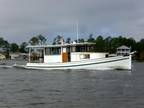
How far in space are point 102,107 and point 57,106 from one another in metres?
2.81

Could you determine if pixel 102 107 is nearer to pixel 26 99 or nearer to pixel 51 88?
pixel 26 99

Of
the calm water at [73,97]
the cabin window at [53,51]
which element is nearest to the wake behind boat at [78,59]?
the cabin window at [53,51]

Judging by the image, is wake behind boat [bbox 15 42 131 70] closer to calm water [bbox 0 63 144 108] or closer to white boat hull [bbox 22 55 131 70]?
white boat hull [bbox 22 55 131 70]

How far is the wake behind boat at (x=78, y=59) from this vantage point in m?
71.8

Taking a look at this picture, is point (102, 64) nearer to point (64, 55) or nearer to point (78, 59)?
point (78, 59)

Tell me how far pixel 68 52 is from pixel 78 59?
2.60 metres

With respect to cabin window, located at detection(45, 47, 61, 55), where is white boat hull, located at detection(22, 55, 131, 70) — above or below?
below

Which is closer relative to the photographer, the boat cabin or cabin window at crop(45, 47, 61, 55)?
the boat cabin

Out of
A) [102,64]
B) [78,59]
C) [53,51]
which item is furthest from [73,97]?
[53,51]

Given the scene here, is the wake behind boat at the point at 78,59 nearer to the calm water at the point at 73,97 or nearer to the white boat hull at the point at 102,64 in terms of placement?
the white boat hull at the point at 102,64

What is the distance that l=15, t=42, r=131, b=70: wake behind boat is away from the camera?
71.8 meters

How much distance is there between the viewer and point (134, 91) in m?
39.7

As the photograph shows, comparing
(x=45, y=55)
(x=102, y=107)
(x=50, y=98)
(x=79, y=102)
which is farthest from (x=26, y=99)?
(x=45, y=55)

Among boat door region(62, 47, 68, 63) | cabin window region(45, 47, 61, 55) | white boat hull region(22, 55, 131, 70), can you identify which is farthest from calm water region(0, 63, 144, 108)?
cabin window region(45, 47, 61, 55)
